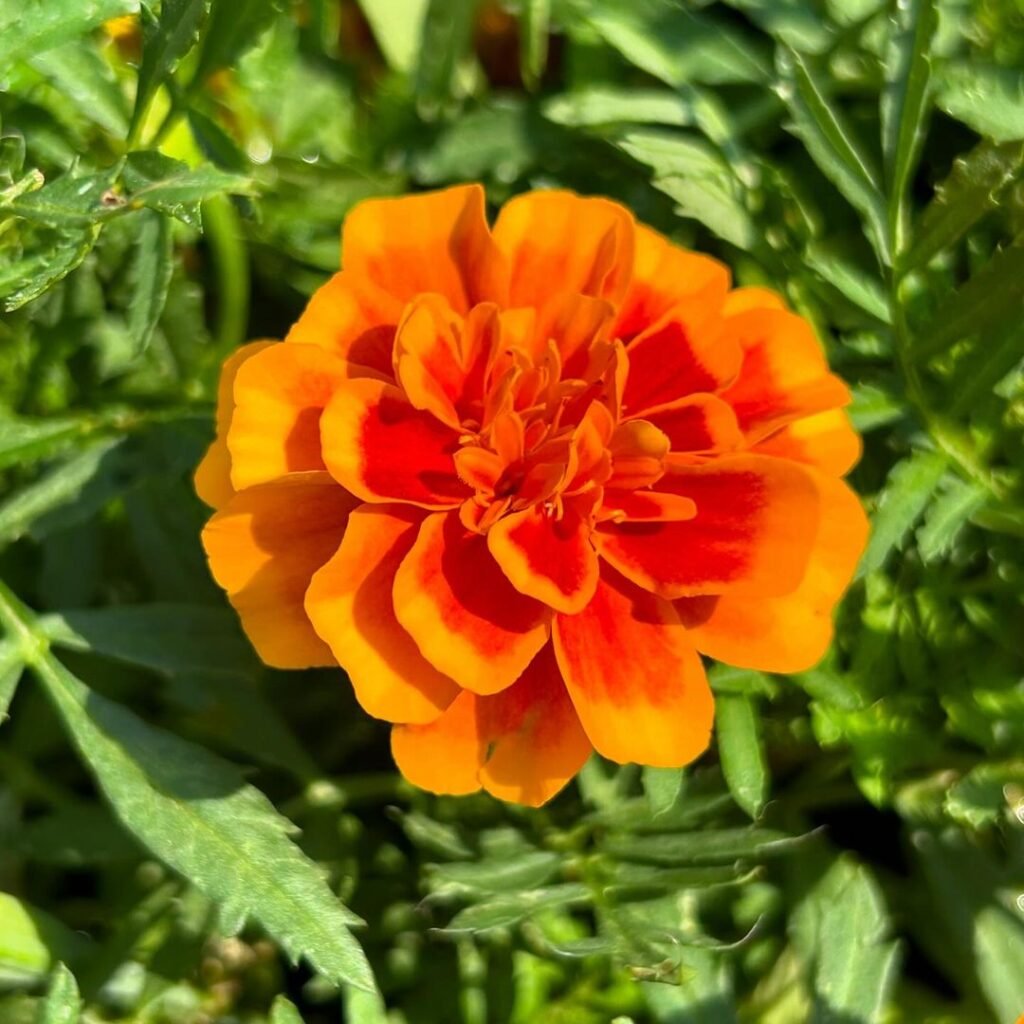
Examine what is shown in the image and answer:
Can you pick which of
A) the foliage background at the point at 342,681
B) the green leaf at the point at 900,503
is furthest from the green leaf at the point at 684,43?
the green leaf at the point at 900,503

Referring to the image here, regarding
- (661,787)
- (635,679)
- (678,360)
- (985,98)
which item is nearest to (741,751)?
(661,787)

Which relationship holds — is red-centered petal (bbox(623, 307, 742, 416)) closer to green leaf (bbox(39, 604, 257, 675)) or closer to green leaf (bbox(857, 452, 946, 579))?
green leaf (bbox(857, 452, 946, 579))

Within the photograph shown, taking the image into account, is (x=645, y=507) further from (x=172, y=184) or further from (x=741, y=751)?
(x=172, y=184)

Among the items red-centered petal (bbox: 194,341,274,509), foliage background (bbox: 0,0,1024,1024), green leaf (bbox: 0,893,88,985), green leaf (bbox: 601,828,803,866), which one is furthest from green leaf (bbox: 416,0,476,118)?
green leaf (bbox: 0,893,88,985)

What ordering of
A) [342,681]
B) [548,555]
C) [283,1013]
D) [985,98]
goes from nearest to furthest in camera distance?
[548,555], [283,1013], [985,98], [342,681]

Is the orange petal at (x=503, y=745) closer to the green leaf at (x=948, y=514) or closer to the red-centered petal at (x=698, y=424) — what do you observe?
the red-centered petal at (x=698, y=424)

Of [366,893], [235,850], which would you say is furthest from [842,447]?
[366,893]

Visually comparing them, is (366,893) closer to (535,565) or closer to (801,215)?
(535,565)
